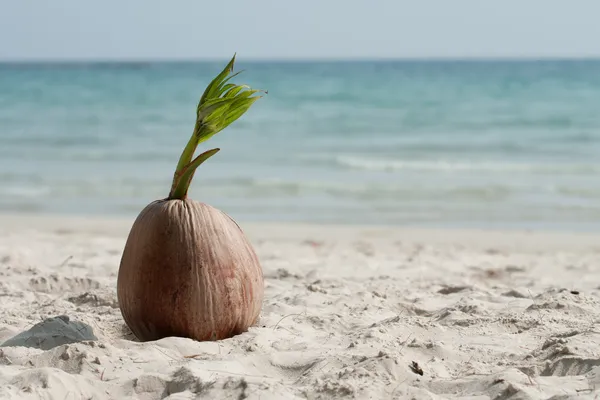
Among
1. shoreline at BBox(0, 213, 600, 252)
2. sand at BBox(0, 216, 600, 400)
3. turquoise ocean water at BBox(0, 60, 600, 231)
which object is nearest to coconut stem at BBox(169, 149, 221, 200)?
sand at BBox(0, 216, 600, 400)

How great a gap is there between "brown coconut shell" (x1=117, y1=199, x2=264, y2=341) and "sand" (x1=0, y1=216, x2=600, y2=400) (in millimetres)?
98

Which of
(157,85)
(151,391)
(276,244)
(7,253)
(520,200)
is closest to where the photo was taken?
(151,391)

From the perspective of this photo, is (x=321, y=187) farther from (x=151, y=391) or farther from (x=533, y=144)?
(x=151, y=391)

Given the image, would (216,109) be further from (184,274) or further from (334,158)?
(334,158)

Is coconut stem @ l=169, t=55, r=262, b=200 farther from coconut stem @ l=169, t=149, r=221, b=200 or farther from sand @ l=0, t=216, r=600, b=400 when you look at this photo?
sand @ l=0, t=216, r=600, b=400

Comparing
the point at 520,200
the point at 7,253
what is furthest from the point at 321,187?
the point at 7,253

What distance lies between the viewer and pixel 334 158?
13148mm

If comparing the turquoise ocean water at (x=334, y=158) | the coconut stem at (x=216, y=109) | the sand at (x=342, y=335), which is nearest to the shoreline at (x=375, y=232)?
the turquoise ocean water at (x=334, y=158)

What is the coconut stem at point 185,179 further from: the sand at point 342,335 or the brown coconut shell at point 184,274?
the sand at point 342,335

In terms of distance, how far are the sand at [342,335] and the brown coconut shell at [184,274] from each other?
0.10 meters

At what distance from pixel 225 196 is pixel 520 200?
3534 mm

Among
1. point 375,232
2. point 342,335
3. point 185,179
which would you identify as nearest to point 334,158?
point 375,232

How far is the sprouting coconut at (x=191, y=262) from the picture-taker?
2.95m

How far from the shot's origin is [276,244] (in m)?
6.54
